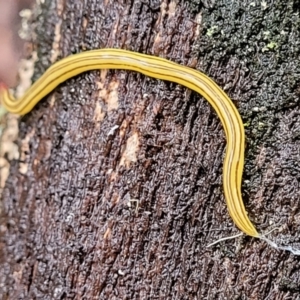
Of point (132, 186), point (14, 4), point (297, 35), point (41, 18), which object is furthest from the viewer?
point (14, 4)

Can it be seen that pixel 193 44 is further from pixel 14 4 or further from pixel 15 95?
pixel 14 4

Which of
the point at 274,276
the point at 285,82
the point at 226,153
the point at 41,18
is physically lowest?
the point at 274,276

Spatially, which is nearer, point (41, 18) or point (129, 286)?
point (129, 286)

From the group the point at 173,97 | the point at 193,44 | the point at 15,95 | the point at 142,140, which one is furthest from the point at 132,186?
the point at 15,95

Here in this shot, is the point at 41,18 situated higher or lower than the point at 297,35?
lower

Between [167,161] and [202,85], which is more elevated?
[202,85]
